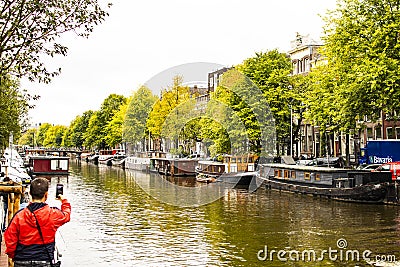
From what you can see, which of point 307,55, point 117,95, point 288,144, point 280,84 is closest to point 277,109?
point 280,84

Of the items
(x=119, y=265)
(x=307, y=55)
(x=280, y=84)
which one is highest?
(x=307, y=55)

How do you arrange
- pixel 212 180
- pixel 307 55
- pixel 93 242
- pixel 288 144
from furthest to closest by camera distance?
pixel 307 55, pixel 288 144, pixel 212 180, pixel 93 242

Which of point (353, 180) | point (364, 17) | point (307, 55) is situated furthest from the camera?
point (307, 55)

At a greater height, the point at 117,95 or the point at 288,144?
the point at 117,95

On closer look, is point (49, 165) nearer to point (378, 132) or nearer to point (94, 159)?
point (378, 132)

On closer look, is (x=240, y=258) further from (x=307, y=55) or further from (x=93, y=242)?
(x=307, y=55)

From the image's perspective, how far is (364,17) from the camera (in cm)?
4056

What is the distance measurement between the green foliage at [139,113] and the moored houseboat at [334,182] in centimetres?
5168

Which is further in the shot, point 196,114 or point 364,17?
point 196,114

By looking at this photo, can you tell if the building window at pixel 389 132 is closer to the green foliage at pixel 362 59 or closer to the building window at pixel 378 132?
the building window at pixel 378 132

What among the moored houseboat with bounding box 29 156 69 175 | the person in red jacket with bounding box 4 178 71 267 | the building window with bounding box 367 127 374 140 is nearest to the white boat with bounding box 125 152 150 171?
the moored houseboat with bounding box 29 156 69 175

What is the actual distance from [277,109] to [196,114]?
77.0 feet

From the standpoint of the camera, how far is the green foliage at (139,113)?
9856cm

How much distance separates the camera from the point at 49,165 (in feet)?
236
